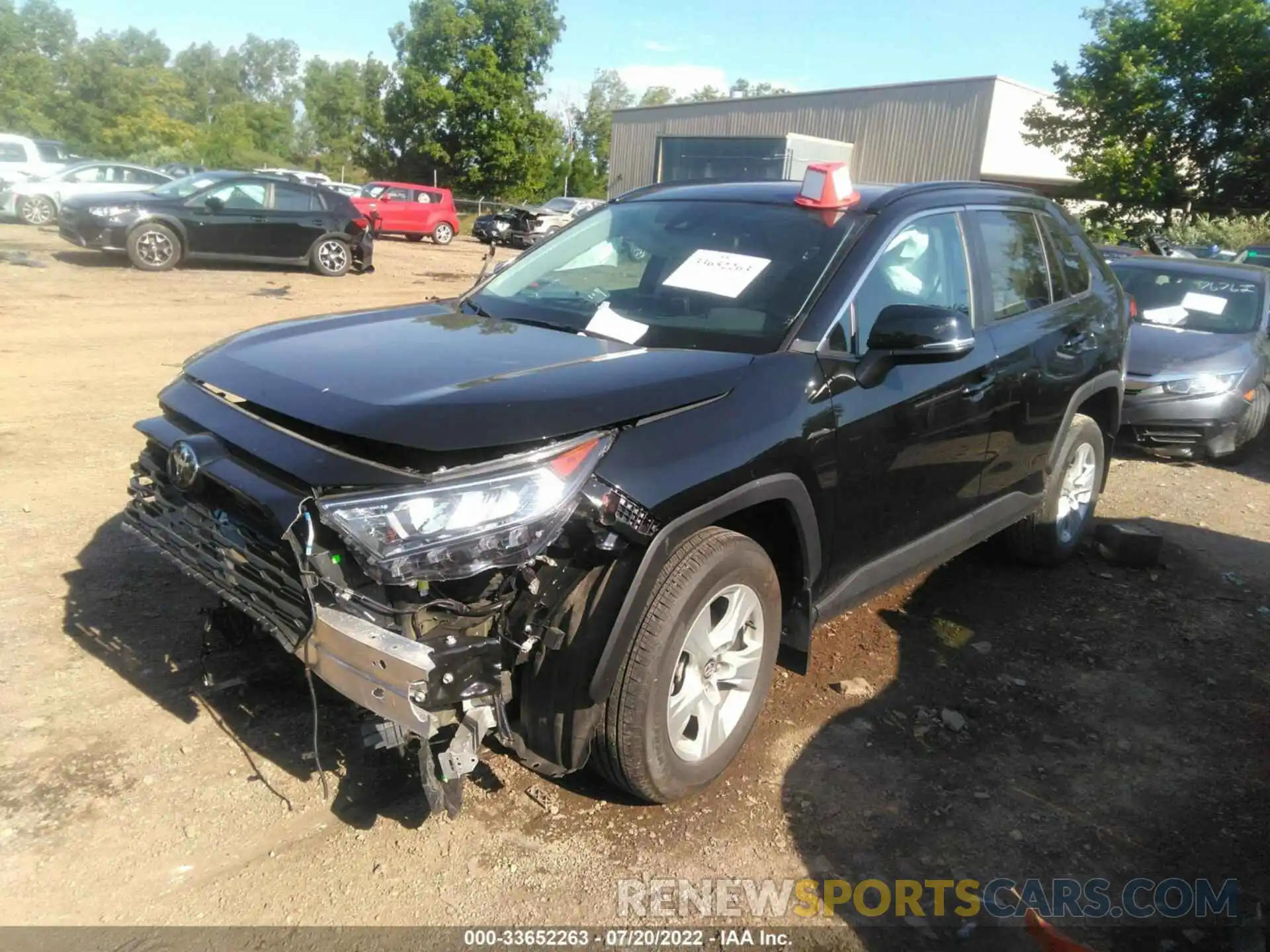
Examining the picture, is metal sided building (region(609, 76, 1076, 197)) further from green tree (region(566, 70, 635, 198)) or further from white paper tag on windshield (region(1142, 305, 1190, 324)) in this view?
white paper tag on windshield (region(1142, 305, 1190, 324))

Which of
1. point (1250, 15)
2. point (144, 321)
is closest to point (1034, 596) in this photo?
point (144, 321)

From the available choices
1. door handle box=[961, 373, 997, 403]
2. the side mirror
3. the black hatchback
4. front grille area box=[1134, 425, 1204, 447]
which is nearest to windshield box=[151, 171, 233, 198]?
the black hatchback

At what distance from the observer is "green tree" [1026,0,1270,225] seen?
77.7 ft

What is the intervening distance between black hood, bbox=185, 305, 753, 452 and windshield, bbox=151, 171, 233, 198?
536 inches

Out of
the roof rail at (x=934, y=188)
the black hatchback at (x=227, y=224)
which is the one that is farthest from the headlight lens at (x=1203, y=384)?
the black hatchback at (x=227, y=224)

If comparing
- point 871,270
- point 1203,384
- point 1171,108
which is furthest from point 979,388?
point 1171,108

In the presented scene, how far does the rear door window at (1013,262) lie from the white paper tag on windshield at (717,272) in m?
1.22

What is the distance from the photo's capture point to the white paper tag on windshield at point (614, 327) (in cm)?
332

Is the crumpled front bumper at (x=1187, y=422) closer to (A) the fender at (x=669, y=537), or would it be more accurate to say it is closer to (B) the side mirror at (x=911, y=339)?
(B) the side mirror at (x=911, y=339)

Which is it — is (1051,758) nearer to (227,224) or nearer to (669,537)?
(669,537)

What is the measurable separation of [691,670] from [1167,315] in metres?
7.75

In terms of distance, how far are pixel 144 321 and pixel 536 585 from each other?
32.6 feet

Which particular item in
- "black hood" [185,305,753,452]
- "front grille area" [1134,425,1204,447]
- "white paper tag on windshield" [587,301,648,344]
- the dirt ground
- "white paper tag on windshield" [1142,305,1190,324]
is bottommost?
the dirt ground

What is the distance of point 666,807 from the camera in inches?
120
